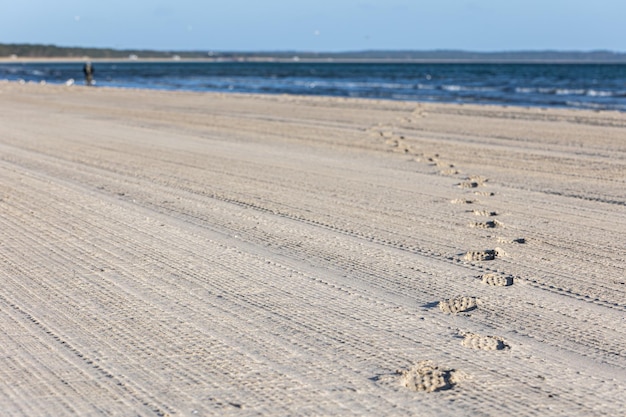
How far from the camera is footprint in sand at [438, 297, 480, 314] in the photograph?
4473 millimetres

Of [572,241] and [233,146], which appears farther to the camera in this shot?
[233,146]

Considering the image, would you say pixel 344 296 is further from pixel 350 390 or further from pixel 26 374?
pixel 26 374

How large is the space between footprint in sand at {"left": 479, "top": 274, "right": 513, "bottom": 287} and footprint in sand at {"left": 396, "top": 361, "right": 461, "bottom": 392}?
139cm

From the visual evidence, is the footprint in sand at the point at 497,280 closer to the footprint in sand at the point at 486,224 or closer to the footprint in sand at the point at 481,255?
the footprint in sand at the point at 481,255

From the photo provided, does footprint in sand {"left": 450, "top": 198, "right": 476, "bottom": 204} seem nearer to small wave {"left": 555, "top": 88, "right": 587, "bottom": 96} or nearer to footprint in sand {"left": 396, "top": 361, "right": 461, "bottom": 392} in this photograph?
footprint in sand {"left": 396, "top": 361, "right": 461, "bottom": 392}

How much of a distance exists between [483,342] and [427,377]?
1.73 ft

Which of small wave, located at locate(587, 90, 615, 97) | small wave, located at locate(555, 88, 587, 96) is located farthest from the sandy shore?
small wave, located at locate(555, 88, 587, 96)

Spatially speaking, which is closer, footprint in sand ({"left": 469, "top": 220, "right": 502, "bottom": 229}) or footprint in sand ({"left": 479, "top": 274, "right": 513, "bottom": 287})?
footprint in sand ({"left": 479, "top": 274, "right": 513, "bottom": 287})

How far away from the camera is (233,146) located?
480 inches

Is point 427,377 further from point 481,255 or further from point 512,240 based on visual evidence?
point 512,240

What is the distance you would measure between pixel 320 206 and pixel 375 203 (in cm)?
51

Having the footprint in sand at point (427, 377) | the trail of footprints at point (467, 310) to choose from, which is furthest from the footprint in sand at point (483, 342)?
the footprint in sand at point (427, 377)

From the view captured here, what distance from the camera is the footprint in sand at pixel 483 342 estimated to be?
3.90 metres

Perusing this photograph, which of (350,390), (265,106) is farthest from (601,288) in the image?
(265,106)
